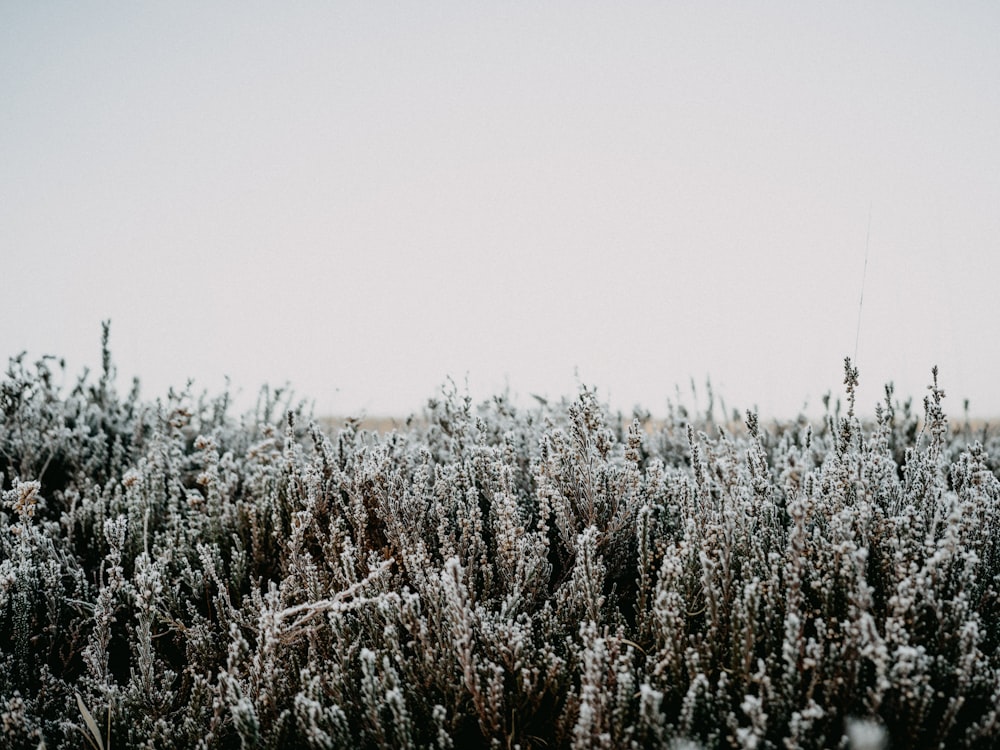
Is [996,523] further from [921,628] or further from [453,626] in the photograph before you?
[453,626]

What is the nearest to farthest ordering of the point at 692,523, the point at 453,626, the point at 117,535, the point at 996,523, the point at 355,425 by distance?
the point at 453,626 → the point at 692,523 → the point at 996,523 → the point at 117,535 → the point at 355,425

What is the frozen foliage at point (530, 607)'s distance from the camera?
181 centimetres

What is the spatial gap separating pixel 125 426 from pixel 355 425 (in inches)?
75.9

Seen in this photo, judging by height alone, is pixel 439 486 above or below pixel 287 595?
above

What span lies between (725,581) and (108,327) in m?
4.70

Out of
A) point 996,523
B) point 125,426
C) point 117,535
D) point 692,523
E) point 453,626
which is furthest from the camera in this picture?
point 125,426

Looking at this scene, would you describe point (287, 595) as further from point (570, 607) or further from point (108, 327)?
point (108, 327)

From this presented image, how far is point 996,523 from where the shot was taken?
2.51m

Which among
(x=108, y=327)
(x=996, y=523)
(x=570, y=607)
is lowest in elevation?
(x=570, y=607)

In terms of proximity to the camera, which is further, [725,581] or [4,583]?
[4,583]

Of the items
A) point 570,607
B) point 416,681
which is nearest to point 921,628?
point 570,607

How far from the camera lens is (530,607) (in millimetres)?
2619

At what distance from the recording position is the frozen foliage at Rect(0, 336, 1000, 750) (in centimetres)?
181

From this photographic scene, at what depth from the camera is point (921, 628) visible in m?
2.08
